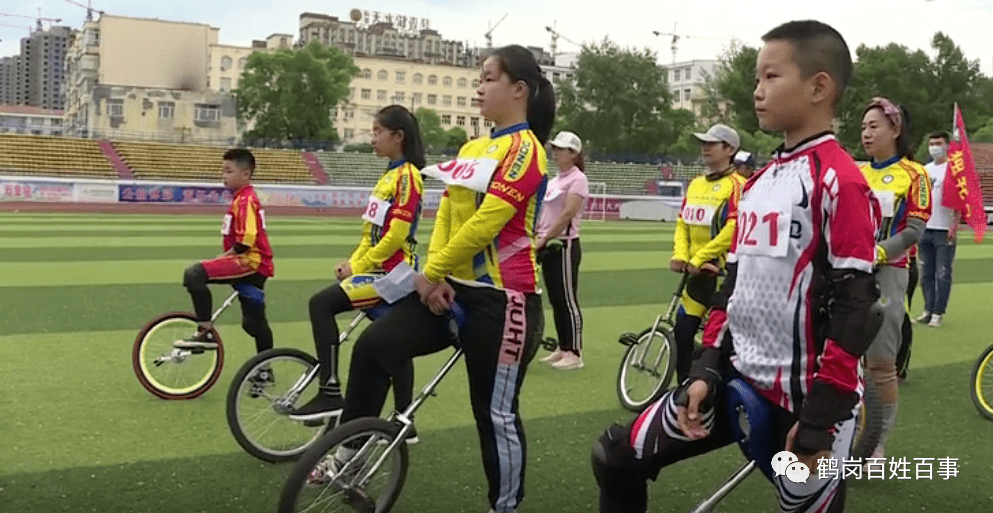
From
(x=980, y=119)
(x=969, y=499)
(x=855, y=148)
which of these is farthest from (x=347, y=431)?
(x=980, y=119)

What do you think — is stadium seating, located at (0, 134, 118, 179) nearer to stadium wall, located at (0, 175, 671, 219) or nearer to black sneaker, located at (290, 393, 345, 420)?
stadium wall, located at (0, 175, 671, 219)

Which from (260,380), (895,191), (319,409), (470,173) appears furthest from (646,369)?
(470,173)

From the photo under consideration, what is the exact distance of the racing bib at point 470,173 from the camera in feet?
12.3

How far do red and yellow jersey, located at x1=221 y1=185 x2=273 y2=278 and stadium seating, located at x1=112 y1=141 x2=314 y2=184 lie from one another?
39153mm

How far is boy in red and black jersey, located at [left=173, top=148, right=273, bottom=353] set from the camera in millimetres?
6230

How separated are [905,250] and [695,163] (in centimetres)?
5056

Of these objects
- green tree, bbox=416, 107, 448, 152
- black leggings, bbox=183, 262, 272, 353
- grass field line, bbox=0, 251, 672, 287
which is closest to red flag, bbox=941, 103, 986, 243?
black leggings, bbox=183, 262, 272, 353

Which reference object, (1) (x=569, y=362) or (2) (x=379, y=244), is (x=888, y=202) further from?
(1) (x=569, y=362)

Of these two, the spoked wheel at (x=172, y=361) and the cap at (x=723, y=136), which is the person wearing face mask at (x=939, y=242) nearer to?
the cap at (x=723, y=136)

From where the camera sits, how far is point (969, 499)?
4730 mm

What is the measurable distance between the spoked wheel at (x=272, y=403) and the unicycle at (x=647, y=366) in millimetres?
2348

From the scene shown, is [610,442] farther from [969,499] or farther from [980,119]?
[980,119]

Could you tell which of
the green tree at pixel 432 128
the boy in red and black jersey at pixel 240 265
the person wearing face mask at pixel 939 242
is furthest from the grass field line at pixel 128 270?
the green tree at pixel 432 128

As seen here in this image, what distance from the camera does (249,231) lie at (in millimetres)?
6227
